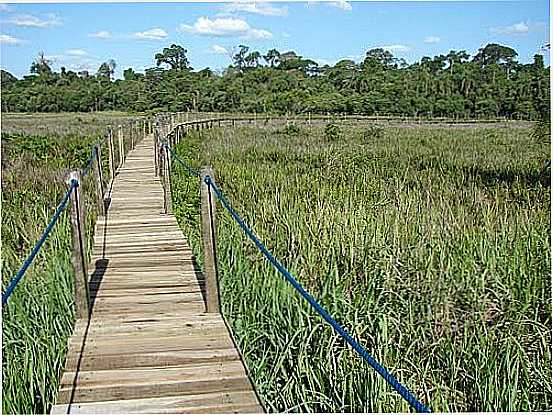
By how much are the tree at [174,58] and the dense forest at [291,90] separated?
86mm

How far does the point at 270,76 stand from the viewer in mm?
55031

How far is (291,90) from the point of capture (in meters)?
51.4

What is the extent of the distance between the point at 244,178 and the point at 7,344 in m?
7.34

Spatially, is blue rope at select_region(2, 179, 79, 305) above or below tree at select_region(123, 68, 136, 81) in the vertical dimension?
below

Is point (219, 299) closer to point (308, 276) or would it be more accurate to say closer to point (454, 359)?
point (308, 276)

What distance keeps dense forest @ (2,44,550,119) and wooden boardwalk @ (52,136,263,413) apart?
39496 millimetres

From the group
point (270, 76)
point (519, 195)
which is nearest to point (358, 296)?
point (519, 195)

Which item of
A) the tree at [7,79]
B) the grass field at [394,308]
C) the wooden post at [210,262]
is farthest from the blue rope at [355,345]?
the tree at [7,79]

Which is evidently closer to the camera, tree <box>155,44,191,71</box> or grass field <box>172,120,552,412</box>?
grass field <box>172,120,552,412</box>

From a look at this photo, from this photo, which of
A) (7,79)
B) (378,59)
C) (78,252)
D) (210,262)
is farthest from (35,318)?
(378,59)

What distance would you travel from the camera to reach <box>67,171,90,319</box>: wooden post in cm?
391

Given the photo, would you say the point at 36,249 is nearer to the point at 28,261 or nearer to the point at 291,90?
the point at 28,261

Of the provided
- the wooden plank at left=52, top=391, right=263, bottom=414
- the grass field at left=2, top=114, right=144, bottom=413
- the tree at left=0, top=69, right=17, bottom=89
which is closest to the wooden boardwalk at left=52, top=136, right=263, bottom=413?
the wooden plank at left=52, top=391, right=263, bottom=414

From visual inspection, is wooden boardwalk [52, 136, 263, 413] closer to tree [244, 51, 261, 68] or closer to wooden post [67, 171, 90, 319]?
wooden post [67, 171, 90, 319]
